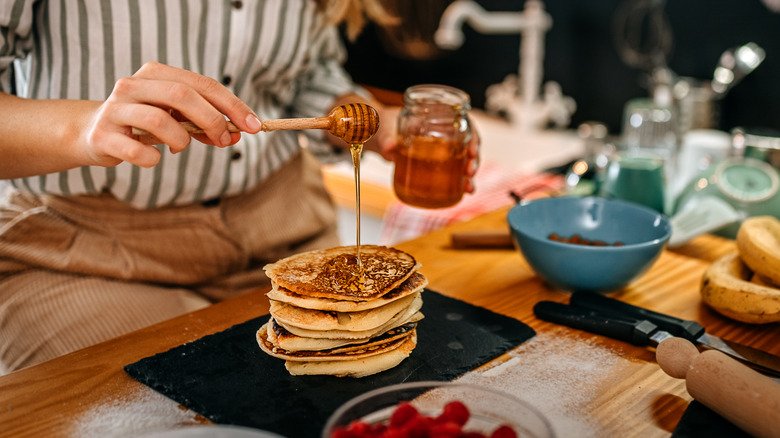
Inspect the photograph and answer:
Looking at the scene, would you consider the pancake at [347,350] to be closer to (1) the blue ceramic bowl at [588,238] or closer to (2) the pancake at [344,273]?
(2) the pancake at [344,273]

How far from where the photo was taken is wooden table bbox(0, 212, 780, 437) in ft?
3.13

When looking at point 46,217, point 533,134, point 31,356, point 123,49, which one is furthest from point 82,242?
point 533,134

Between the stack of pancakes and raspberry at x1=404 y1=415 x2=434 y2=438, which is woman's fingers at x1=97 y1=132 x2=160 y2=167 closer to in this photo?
the stack of pancakes

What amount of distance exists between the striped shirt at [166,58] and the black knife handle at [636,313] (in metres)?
0.71

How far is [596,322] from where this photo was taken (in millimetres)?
1181

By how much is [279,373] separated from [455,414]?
320 millimetres

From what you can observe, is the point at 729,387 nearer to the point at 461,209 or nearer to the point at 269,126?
the point at 269,126

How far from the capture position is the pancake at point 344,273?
3.40 feet

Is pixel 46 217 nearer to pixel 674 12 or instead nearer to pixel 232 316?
pixel 232 316

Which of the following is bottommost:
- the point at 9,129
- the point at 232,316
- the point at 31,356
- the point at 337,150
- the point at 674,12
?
the point at 31,356

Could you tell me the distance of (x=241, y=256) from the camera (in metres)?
1.65

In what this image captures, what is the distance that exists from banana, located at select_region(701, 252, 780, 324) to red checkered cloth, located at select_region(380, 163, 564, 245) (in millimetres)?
839

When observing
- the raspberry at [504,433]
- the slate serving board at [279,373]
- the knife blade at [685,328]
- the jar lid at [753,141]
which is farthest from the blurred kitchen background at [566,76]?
the raspberry at [504,433]

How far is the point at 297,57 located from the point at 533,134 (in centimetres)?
161
